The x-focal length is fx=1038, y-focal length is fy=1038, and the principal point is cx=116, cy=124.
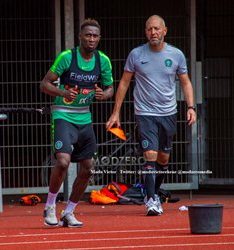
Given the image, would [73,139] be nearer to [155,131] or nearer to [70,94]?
[70,94]

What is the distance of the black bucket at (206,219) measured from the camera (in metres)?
9.48

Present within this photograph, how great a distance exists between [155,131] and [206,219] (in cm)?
261

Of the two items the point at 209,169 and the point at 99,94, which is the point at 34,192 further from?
the point at 99,94

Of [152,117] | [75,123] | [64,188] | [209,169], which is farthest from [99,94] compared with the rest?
[209,169]

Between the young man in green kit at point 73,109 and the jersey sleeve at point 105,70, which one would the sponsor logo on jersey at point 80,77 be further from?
the jersey sleeve at point 105,70

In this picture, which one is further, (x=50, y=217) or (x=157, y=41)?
(x=157, y=41)

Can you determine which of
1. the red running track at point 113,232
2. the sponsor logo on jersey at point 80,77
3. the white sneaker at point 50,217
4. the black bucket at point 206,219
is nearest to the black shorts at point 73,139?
the sponsor logo on jersey at point 80,77

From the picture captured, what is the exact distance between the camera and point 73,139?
10.4 m

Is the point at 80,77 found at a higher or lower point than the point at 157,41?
lower

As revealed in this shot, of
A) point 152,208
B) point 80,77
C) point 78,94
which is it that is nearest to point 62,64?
point 80,77

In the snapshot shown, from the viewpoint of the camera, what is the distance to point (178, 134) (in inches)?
571

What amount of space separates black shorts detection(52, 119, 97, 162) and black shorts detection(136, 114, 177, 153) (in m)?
1.34

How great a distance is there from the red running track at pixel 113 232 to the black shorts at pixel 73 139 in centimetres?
75

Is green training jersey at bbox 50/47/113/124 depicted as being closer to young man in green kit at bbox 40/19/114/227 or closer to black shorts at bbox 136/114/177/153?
young man in green kit at bbox 40/19/114/227
